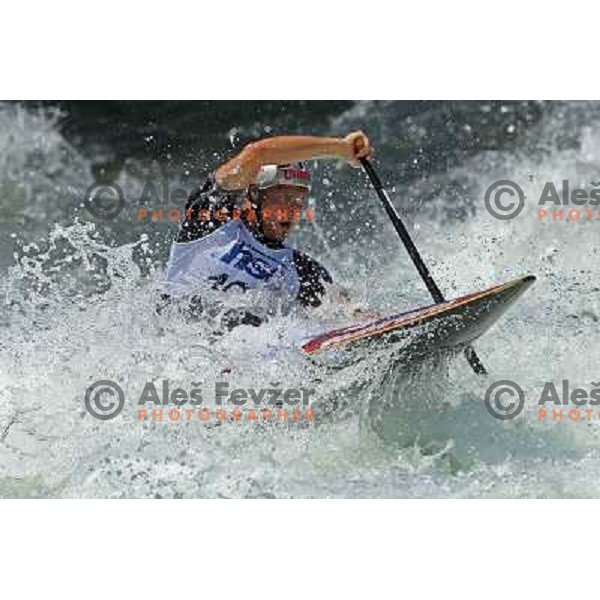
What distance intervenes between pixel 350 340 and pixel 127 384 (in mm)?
520

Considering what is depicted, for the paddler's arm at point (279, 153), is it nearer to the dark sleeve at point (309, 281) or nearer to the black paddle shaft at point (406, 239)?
the black paddle shaft at point (406, 239)

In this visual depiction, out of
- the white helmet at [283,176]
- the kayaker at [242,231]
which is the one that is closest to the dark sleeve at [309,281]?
the kayaker at [242,231]

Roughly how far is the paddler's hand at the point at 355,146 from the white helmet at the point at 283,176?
0.10 metres

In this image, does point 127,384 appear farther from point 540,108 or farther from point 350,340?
point 540,108

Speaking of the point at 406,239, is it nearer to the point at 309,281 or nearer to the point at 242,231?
the point at 309,281

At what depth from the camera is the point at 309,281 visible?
2.84 metres

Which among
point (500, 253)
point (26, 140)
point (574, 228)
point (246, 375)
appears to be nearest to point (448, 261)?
point (500, 253)

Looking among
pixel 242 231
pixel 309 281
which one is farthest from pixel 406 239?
pixel 242 231

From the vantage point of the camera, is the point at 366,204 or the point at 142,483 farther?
the point at 366,204

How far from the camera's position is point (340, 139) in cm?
274

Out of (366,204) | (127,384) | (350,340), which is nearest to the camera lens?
(350,340)

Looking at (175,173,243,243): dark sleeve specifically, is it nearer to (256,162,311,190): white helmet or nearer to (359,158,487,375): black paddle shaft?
(256,162,311,190): white helmet

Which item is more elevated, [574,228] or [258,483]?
[574,228]

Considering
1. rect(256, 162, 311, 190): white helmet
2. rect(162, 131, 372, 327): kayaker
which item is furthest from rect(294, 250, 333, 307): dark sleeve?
rect(256, 162, 311, 190): white helmet
